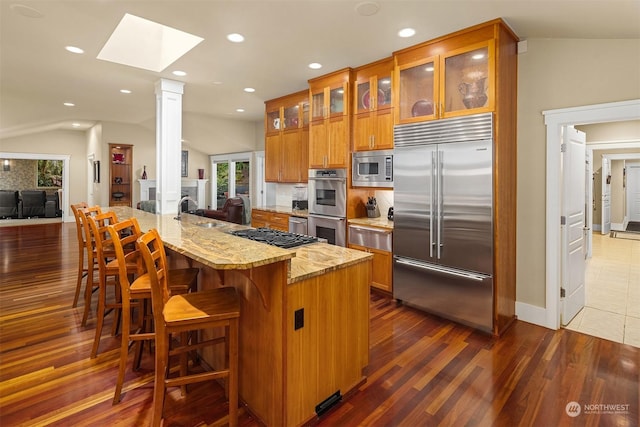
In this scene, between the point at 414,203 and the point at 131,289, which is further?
the point at 414,203

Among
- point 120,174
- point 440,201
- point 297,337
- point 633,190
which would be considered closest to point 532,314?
point 440,201

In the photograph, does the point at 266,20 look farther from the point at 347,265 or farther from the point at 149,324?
the point at 149,324

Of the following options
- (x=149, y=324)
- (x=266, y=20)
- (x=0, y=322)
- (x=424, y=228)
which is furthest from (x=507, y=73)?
(x=0, y=322)

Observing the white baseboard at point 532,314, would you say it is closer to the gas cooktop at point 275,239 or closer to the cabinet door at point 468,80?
the cabinet door at point 468,80

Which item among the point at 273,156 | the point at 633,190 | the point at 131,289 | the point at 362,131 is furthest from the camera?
the point at 633,190

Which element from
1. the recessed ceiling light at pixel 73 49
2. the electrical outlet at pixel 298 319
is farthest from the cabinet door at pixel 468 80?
the recessed ceiling light at pixel 73 49

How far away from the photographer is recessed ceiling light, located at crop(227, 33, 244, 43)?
329cm

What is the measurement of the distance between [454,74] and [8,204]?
45.5 ft

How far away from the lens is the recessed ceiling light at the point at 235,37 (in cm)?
329

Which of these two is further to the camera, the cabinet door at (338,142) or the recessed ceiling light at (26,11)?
the cabinet door at (338,142)

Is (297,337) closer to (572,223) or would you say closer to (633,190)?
(572,223)

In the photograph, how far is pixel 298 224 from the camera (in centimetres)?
511

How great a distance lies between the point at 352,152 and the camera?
14.3 feet

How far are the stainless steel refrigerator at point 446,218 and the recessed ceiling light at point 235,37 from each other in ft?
6.08
